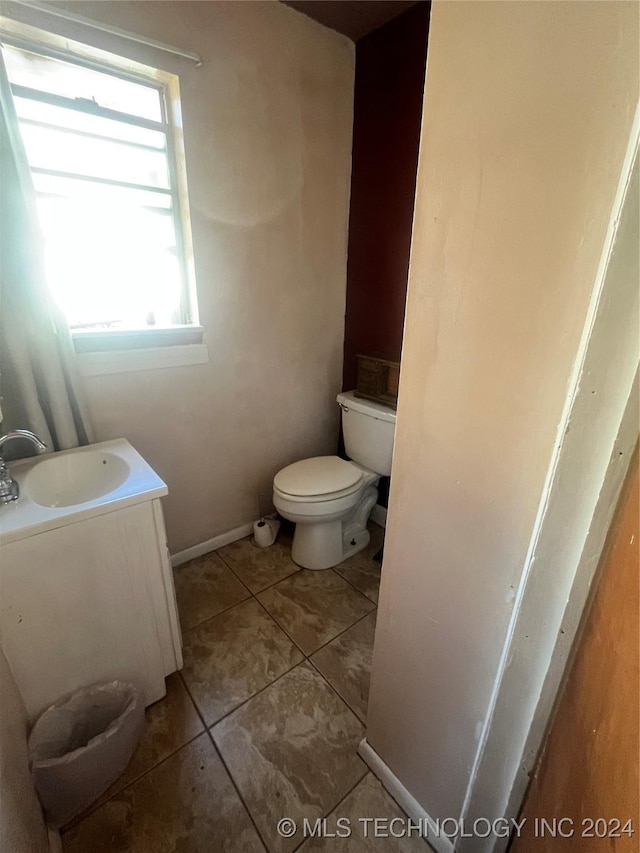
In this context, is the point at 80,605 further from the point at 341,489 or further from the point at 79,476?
the point at 341,489

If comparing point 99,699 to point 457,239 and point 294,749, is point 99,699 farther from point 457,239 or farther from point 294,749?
point 457,239

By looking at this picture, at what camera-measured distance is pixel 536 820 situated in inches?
26.9

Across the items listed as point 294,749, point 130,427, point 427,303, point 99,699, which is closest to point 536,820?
point 294,749

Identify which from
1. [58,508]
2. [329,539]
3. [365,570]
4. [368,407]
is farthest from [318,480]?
[58,508]

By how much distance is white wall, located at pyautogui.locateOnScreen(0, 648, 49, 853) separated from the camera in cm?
66

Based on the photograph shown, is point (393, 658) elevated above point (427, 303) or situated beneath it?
situated beneath

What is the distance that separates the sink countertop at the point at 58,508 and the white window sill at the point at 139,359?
0.35 metres

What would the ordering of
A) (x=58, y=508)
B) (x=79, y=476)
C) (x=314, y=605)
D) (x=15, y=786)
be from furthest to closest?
(x=314, y=605) → (x=79, y=476) → (x=58, y=508) → (x=15, y=786)

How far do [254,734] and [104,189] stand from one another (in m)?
1.95

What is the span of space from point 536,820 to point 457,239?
1021mm

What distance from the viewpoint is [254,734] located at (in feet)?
3.91

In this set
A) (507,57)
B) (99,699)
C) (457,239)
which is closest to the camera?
(507,57)

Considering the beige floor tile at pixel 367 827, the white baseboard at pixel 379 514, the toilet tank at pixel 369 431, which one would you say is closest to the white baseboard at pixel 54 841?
the beige floor tile at pixel 367 827

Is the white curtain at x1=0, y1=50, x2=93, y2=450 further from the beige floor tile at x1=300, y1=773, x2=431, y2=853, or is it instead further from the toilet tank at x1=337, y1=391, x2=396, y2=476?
the beige floor tile at x1=300, y1=773, x2=431, y2=853
